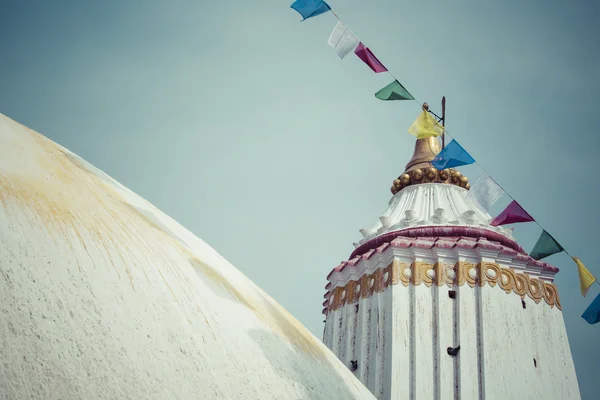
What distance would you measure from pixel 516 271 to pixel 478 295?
1110 mm

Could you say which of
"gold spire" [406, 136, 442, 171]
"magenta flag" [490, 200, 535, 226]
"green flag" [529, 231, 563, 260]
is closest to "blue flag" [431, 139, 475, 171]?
"magenta flag" [490, 200, 535, 226]

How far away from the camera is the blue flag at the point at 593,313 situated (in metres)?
7.20

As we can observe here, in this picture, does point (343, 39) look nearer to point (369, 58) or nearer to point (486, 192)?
point (369, 58)

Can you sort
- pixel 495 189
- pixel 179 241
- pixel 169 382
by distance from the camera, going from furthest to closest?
pixel 495 189 < pixel 179 241 < pixel 169 382

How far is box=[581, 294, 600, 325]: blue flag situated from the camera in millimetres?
7203

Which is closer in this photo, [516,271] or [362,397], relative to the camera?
[362,397]

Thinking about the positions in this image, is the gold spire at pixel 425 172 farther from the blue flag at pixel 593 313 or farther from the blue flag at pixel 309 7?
the blue flag at pixel 309 7

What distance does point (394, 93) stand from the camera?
7.07 m

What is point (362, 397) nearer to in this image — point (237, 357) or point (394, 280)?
point (237, 357)

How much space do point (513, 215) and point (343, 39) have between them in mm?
3618

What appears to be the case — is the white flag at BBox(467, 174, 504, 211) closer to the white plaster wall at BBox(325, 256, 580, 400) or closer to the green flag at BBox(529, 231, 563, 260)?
the green flag at BBox(529, 231, 563, 260)

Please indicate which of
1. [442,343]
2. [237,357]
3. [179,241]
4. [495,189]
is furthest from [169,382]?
[442,343]

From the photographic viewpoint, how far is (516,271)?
9.06 m

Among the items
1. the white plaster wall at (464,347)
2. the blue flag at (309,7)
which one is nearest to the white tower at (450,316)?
the white plaster wall at (464,347)
